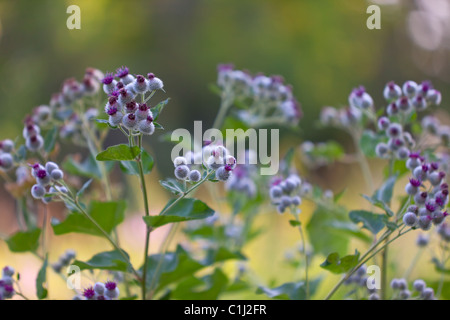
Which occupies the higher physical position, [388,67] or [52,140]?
[388,67]

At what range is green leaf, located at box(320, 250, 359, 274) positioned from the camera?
0.49m

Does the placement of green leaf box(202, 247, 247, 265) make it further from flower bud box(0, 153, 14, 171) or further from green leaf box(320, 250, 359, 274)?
flower bud box(0, 153, 14, 171)

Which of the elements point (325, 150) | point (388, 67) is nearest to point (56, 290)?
point (325, 150)

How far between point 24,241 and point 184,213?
0.23 metres

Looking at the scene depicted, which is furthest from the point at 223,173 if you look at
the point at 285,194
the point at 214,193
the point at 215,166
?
the point at 214,193

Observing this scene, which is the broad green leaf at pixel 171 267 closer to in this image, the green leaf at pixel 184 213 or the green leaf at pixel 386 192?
the green leaf at pixel 184 213

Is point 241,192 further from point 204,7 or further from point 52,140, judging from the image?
point 204,7

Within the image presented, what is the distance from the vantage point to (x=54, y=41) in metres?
3.86

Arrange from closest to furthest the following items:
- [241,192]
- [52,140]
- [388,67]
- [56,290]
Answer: [52,140]
[241,192]
[56,290]
[388,67]

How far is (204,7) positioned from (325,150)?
12.1 ft

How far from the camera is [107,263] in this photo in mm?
528

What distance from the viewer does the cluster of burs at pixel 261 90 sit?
773 mm

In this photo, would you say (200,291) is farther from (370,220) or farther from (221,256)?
(370,220)

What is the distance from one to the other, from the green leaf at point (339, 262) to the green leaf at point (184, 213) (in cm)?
13
